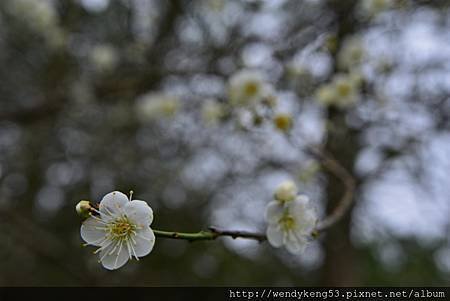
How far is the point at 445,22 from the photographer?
123 inches

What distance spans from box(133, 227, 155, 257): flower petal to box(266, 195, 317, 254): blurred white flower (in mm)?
454

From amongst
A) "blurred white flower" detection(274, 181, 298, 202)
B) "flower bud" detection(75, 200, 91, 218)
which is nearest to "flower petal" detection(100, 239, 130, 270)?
"flower bud" detection(75, 200, 91, 218)

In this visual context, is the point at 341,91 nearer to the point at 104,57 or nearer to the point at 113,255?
the point at 104,57

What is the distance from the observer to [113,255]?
50.5 inches

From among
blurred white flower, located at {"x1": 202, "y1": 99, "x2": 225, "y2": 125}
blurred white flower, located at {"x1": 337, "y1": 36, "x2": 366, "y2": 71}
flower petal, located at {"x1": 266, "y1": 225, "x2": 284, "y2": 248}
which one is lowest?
flower petal, located at {"x1": 266, "y1": 225, "x2": 284, "y2": 248}

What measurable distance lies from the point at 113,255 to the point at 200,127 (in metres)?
2.67

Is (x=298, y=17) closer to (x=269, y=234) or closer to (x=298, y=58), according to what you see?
(x=298, y=58)

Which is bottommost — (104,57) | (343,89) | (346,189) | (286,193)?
(286,193)

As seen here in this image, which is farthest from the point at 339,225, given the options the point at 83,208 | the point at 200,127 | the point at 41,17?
the point at 83,208

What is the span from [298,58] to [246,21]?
71 cm

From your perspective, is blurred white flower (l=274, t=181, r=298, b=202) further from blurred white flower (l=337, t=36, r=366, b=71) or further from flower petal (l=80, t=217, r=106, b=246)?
blurred white flower (l=337, t=36, r=366, b=71)

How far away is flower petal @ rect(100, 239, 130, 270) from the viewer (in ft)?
4.07

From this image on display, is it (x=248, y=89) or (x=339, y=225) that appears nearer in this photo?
(x=248, y=89)

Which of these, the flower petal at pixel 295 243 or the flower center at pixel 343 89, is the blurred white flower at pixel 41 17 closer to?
the flower center at pixel 343 89
